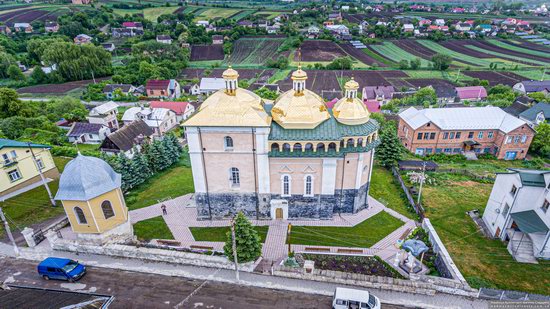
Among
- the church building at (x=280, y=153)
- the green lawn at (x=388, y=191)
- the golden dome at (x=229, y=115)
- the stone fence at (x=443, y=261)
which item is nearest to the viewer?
the stone fence at (x=443, y=261)

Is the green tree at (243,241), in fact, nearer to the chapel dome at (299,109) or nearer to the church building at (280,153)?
the church building at (280,153)

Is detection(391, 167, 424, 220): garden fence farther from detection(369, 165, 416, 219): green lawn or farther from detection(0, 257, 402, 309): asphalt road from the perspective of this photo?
detection(0, 257, 402, 309): asphalt road

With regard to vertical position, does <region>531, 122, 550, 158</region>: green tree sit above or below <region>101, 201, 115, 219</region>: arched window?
below

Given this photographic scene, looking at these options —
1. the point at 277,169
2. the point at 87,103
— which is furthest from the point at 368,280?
the point at 87,103

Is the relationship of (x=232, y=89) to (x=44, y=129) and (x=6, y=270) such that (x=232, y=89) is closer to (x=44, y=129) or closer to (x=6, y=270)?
(x=6, y=270)

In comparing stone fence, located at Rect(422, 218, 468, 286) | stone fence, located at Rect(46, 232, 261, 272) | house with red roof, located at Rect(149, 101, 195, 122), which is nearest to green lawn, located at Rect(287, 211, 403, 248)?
stone fence, located at Rect(422, 218, 468, 286)

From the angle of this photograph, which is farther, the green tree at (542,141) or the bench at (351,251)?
the green tree at (542,141)

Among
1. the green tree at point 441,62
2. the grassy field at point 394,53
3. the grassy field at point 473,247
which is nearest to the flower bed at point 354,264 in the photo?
the grassy field at point 473,247
